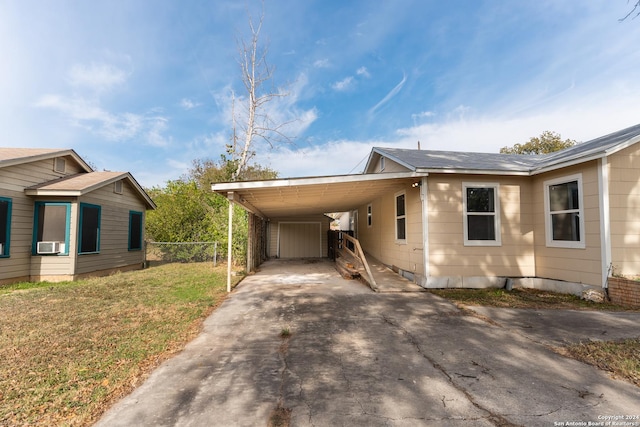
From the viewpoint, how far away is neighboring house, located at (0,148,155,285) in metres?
7.68

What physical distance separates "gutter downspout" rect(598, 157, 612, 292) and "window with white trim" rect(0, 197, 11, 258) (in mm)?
14542

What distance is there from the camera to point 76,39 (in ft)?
30.9

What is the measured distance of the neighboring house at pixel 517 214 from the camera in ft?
18.7

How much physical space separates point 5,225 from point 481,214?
1296cm

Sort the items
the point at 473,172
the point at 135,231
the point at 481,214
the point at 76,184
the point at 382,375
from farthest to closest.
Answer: the point at 135,231 < the point at 76,184 < the point at 481,214 < the point at 473,172 < the point at 382,375

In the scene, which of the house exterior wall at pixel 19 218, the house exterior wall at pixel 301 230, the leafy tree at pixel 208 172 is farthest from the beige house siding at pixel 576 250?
the leafy tree at pixel 208 172

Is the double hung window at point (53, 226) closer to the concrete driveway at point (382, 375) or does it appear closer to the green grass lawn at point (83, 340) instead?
the green grass lawn at point (83, 340)

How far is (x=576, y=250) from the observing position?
20.2ft

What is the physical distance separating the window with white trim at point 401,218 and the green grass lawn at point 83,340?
17.8ft

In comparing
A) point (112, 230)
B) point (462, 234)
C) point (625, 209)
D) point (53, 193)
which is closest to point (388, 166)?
point (462, 234)

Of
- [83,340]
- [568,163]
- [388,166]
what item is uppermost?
[388,166]

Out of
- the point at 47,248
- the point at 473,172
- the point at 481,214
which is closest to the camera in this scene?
the point at 473,172

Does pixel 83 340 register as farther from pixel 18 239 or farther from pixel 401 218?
pixel 401 218

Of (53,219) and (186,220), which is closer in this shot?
(53,219)
